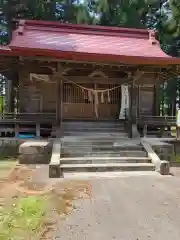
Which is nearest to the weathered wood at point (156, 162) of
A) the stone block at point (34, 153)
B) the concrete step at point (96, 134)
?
the concrete step at point (96, 134)

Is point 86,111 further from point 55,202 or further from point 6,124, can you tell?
point 55,202

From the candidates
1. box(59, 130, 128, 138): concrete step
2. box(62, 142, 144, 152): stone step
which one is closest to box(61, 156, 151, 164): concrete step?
box(62, 142, 144, 152): stone step

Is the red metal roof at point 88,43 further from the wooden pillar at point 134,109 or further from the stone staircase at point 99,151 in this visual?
the stone staircase at point 99,151

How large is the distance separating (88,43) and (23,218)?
10.3 metres

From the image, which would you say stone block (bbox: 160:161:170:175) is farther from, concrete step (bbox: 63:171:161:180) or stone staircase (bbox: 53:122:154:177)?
stone staircase (bbox: 53:122:154:177)

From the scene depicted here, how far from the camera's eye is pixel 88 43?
13273 mm

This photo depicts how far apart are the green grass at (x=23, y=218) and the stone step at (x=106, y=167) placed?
2701 mm

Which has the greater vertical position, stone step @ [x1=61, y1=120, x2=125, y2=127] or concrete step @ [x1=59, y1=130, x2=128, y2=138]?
stone step @ [x1=61, y1=120, x2=125, y2=127]

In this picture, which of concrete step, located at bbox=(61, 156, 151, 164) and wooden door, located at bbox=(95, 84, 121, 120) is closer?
concrete step, located at bbox=(61, 156, 151, 164)

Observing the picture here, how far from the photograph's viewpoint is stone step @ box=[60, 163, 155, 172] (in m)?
7.93

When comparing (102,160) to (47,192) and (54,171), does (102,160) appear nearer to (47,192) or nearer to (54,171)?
(54,171)

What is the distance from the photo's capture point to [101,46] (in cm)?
1311

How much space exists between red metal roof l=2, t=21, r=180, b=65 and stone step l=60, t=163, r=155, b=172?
13.5 ft

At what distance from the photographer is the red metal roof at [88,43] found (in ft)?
34.8
